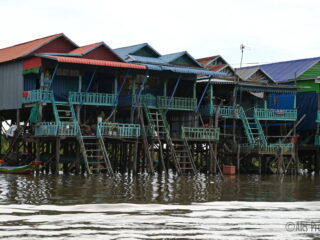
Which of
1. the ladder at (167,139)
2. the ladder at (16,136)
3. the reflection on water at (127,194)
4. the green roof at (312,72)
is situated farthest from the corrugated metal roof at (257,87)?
the reflection on water at (127,194)

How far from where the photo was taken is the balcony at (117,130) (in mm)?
33562

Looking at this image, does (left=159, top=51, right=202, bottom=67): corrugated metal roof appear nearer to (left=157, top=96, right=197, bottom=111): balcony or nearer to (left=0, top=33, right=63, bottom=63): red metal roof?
(left=157, top=96, right=197, bottom=111): balcony

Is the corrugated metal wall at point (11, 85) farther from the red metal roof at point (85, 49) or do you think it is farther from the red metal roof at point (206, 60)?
the red metal roof at point (206, 60)

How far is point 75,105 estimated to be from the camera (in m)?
34.8

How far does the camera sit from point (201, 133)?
123 ft

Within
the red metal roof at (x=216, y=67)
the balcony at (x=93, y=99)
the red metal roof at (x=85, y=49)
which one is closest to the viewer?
the balcony at (x=93, y=99)

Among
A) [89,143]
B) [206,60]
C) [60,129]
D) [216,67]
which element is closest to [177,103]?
[216,67]

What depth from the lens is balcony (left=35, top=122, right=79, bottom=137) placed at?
107 feet

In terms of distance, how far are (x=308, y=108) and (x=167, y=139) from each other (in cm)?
1268

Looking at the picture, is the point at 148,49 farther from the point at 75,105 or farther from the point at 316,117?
the point at 316,117

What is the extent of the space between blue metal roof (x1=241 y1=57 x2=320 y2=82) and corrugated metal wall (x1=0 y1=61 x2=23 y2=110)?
1865 cm

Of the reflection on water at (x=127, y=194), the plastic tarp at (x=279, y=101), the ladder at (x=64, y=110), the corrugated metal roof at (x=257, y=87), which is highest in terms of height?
the corrugated metal roof at (x=257, y=87)

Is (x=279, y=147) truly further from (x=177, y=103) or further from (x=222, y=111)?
(x=177, y=103)

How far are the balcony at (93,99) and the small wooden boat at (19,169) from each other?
14.4 ft
